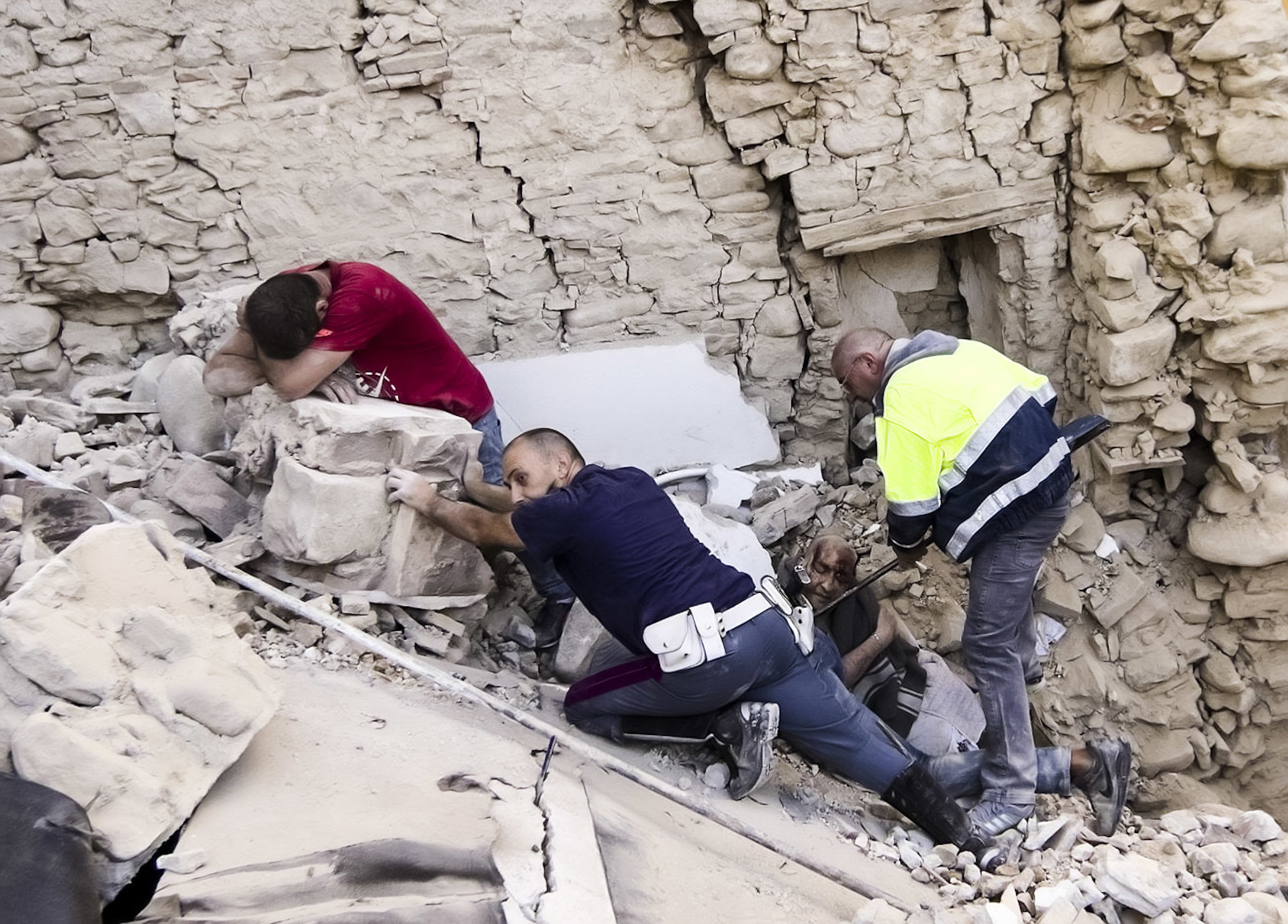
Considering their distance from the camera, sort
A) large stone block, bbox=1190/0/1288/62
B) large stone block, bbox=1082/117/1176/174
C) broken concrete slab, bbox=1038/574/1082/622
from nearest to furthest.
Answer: large stone block, bbox=1190/0/1288/62
large stone block, bbox=1082/117/1176/174
broken concrete slab, bbox=1038/574/1082/622

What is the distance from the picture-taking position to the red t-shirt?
428 cm

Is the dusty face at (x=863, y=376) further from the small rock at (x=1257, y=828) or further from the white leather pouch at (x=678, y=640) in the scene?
the small rock at (x=1257, y=828)

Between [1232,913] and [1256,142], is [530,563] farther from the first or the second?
[1256,142]

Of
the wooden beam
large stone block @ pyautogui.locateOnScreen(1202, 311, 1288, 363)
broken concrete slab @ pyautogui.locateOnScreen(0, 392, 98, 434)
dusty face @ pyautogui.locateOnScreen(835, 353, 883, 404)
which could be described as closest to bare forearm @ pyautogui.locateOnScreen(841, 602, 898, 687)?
dusty face @ pyautogui.locateOnScreen(835, 353, 883, 404)

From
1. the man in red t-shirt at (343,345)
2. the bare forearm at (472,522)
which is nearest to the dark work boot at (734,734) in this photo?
the bare forearm at (472,522)

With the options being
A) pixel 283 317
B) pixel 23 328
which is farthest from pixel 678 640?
pixel 23 328

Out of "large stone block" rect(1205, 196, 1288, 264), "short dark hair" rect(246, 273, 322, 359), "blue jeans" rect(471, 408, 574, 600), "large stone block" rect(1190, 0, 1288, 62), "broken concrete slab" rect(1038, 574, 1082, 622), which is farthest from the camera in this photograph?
"broken concrete slab" rect(1038, 574, 1082, 622)

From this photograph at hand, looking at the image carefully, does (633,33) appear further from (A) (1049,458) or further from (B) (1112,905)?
(B) (1112,905)

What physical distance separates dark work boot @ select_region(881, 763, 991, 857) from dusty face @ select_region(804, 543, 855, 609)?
3.51ft

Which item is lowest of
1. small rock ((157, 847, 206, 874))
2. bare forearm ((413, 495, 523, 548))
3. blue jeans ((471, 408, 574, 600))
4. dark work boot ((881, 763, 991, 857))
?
dark work boot ((881, 763, 991, 857))

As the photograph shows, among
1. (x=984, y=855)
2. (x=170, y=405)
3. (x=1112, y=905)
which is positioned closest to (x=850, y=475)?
(x=984, y=855)

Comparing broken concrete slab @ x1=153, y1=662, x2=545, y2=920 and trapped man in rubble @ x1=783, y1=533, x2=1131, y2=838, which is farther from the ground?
broken concrete slab @ x1=153, y1=662, x2=545, y2=920

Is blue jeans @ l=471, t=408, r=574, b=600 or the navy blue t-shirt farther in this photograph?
blue jeans @ l=471, t=408, r=574, b=600

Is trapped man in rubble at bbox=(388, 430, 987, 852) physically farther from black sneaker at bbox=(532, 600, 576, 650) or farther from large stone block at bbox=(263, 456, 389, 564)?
black sneaker at bbox=(532, 600, 576, 650)
